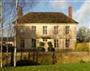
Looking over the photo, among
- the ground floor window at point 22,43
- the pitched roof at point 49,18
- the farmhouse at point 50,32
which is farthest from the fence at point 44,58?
the pitched roof at point 49,18

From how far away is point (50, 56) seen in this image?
135 feet

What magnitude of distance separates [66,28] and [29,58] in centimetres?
3297

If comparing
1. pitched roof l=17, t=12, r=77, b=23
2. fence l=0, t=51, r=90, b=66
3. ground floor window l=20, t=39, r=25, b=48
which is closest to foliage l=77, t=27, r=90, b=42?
pitched roof l=17, t=12, r=77, b=23

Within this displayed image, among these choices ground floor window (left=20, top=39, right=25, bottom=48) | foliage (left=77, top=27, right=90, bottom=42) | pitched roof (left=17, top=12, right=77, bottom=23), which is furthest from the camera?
foliage (left=77, top=27, right=90, bottom=42)

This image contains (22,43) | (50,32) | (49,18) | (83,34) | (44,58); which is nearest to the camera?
(44,58)

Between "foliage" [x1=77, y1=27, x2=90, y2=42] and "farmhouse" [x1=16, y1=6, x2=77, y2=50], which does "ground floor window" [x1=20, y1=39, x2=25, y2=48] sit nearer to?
Answer: "farmhouse" [x1=16, y1=6, x2=77, y2=50]

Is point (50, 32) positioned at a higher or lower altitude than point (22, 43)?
higher

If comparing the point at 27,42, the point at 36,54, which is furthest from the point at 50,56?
the point at 27,42

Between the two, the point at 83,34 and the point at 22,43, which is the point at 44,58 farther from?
the point at 83,34

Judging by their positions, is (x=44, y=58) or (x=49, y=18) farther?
(x=49, y=18)

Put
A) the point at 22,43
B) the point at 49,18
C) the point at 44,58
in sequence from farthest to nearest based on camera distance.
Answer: the point at 49,18, the point at 22,43, the point at 44,58

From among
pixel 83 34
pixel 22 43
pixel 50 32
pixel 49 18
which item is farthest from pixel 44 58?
pixel 83 34

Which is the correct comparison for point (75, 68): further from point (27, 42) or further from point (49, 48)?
point (27, 42)

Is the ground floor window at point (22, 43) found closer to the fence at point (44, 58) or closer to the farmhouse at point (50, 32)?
the farmhouse at point (50, 32)
